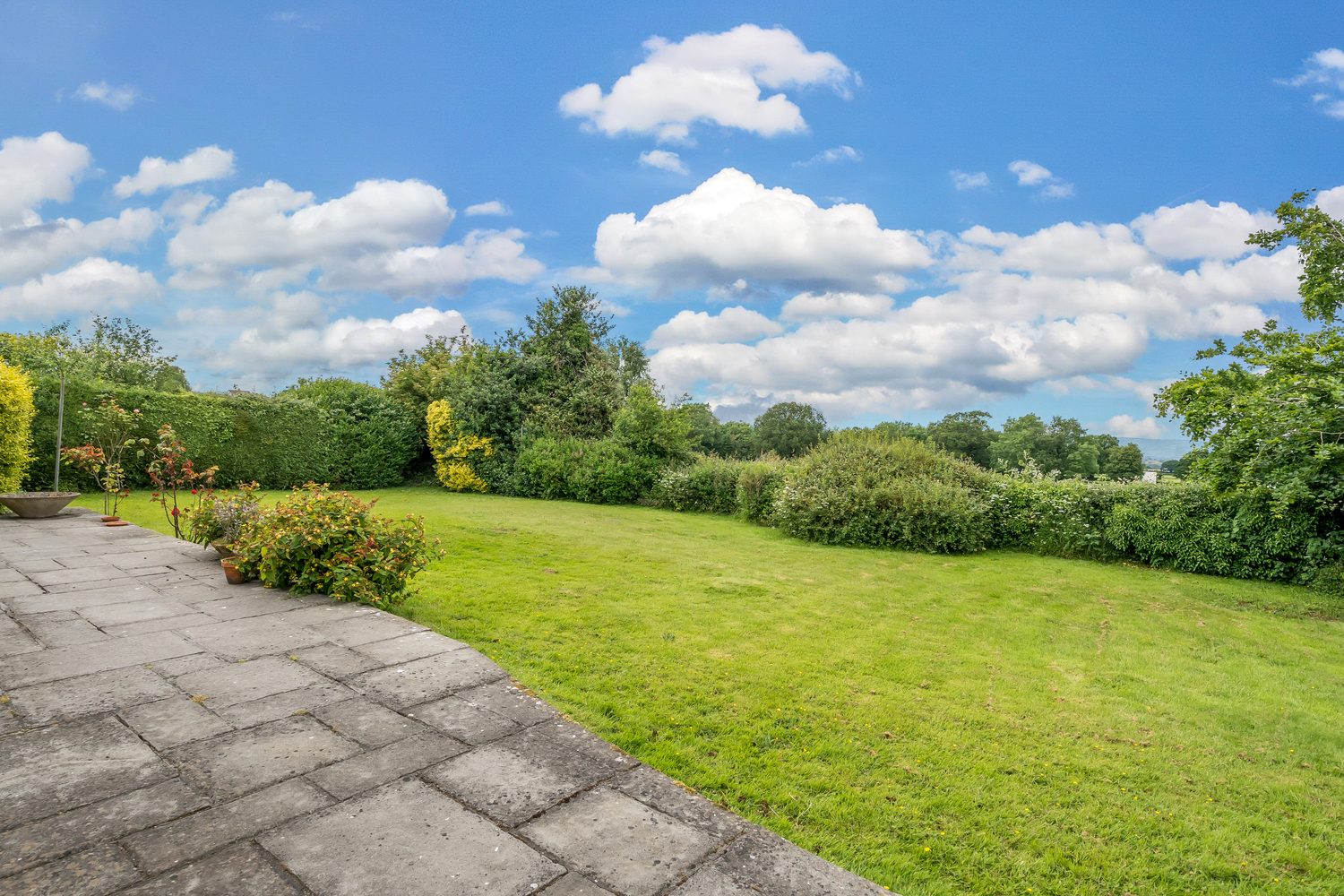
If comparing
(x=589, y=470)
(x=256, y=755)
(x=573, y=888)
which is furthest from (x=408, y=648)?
(x=589, y=470)

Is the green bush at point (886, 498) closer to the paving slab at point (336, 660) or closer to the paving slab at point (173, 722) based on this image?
the paving slab at point (336, 660)

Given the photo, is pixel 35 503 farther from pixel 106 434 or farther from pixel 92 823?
pixel 92 823

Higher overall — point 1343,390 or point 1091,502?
point 1343,390

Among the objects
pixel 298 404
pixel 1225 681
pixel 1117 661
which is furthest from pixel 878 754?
pixel 298 404

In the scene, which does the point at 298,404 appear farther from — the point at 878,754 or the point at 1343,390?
the point at 1343,390

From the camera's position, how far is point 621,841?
1.91 m

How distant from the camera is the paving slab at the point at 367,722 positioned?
101 inches

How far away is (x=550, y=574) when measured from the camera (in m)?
6.84

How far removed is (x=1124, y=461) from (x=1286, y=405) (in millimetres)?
35322

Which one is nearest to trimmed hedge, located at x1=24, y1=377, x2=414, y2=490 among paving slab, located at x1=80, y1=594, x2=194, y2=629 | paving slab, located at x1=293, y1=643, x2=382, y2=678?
paving slab, located at x1=80, y1=594, x2=194, y2=629

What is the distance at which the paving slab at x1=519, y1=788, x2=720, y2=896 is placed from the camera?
5.74 feet

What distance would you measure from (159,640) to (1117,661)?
6.56m

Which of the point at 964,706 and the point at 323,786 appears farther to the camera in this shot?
the point at 964,706

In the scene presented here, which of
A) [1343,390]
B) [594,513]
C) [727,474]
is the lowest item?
[594,513]
